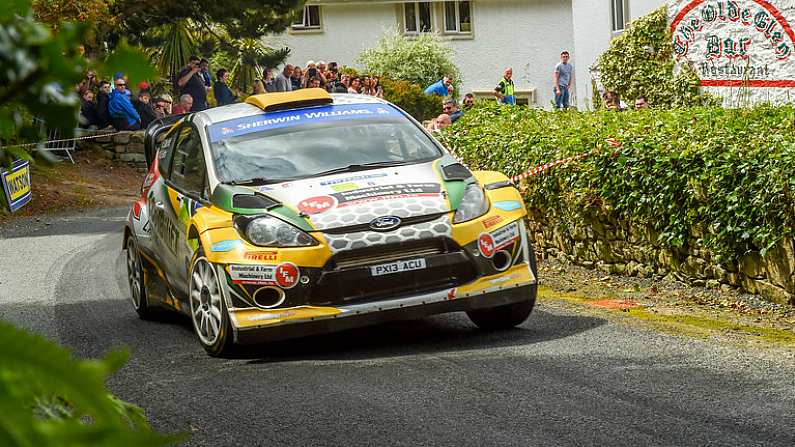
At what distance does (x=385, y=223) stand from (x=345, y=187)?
53cm

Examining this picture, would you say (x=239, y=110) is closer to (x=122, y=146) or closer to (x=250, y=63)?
(x=122, y=146)

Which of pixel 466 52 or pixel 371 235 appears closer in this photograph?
pixel 371 235

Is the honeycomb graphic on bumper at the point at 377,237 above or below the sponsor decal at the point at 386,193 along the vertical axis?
below

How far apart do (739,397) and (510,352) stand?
185cm

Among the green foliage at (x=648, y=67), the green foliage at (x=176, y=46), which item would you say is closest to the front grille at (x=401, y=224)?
the green foliage at (x=648, y=67)

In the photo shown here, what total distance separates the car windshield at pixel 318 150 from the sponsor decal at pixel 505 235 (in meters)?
0.98

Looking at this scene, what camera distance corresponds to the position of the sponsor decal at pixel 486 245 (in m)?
8.13

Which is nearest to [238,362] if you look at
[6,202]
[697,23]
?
[6,202]

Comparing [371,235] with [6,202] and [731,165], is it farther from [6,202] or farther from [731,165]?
[6,202]

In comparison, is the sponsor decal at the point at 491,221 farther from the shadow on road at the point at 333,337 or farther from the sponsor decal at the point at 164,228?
the sponsor decal at the point at 164,228

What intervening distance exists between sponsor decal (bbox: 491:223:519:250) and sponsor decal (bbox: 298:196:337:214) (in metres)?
1.06

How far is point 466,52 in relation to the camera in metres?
48.0

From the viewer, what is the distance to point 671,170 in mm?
9680

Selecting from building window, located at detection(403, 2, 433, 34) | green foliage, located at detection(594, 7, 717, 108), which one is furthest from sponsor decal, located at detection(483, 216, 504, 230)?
building window, located at detection(403, 2, 433, 34)
